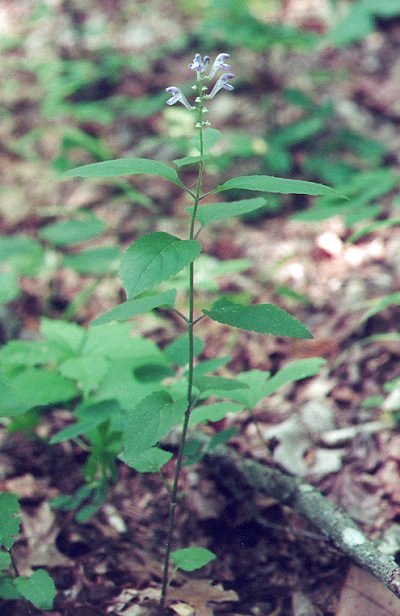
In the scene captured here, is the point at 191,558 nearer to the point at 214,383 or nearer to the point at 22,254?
the point at 214,383

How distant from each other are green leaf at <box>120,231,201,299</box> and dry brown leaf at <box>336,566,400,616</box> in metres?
1.03

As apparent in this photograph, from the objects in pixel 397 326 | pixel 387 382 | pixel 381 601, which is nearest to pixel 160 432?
pixel 381 601

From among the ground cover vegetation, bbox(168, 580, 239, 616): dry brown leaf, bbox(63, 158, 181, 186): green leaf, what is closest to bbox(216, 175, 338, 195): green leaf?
the ground cover vegetation

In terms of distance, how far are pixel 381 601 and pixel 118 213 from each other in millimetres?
2761

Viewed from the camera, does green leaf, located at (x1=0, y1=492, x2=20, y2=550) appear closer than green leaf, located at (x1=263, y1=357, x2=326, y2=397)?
Yes

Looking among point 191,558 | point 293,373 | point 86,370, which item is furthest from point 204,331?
point 191,558

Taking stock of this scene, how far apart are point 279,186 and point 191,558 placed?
0.97m

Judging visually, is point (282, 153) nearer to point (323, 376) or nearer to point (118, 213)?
point (118, 213)

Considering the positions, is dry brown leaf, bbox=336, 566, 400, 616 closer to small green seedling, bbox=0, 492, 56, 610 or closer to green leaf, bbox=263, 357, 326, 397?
green leaf, bbox=263, 357, 326, 397

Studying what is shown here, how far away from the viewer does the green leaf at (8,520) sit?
1430 millimetres

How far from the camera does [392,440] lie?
7.25ft

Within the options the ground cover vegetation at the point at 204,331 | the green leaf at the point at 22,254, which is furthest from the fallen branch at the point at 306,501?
the green leaf at the point at 22,254

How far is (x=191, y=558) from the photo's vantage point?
1602 mm

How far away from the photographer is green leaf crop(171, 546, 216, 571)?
1579 millimetres
